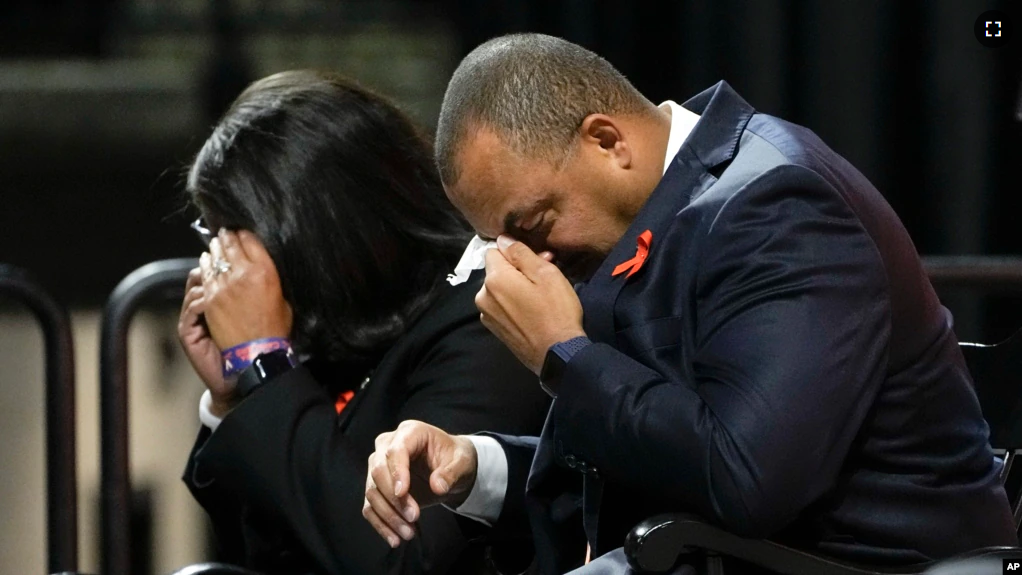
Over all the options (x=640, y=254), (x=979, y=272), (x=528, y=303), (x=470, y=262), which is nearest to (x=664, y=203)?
(x=640, y=254)

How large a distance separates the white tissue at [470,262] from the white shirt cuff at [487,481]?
0.98ft

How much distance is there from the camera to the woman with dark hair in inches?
74.6

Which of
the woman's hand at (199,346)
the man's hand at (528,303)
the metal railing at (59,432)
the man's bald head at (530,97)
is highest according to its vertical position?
the man's bald head at (530,97)

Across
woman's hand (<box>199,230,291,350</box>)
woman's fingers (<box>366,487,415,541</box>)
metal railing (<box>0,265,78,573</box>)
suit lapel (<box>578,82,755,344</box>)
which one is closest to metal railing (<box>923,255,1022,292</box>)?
suit lapel (<box>578,82,755,344</box>)

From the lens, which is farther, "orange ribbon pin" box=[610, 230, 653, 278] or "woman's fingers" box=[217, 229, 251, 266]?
"woman's fingers" box=[217, 229, 251, 266]

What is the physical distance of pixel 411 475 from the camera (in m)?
1.67

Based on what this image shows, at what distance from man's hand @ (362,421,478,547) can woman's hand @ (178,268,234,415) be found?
0.53 m

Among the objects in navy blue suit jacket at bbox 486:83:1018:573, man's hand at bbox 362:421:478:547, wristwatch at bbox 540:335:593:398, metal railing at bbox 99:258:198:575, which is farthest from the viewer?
metal railing at bbox 99:258:198:575

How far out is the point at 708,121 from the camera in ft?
5.24

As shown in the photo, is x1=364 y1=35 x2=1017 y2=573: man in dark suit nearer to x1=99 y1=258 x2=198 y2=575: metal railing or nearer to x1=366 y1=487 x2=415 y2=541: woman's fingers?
x1=366 y1=487 x2=415 y2=541: woman's fingers

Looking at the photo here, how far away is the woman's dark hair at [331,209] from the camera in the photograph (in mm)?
2023

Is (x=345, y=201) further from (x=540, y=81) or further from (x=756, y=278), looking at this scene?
(x=756, y=278)

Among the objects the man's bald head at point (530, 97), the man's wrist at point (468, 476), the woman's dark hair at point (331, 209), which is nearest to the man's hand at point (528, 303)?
the man's bald head at point (530, 97)

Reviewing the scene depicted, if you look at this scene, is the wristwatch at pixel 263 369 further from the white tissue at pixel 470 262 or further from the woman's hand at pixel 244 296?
the white tissue at pixel 470 262
